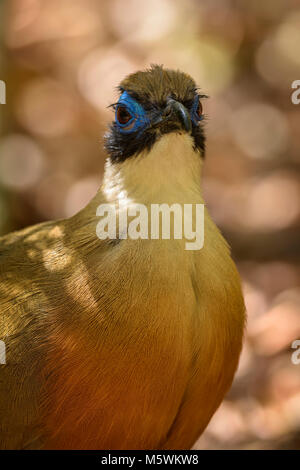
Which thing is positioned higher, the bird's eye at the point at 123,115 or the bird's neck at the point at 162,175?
the bird's eye at the point at 123,115

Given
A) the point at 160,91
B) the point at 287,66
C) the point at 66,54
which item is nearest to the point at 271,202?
the point at 287,66

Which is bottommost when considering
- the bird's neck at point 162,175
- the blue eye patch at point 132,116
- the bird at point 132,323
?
the bird at point 132,323

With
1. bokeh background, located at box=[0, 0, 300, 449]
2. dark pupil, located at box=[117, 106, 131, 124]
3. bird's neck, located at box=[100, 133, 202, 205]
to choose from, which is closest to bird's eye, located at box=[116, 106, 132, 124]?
dark pupil, located at box=[117, 106, 131, 124]

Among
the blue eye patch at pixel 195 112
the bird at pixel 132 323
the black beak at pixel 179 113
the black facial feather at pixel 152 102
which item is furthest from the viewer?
the blue eye patch at pixel 195 112

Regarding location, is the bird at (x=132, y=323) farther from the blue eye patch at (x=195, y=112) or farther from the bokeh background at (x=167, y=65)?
the bokeh background at (x=167, y=65)

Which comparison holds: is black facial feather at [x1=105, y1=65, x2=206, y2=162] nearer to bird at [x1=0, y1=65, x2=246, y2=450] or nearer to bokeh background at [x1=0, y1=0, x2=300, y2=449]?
bird at [x1=0, y1=65, x2=246, y2=450]

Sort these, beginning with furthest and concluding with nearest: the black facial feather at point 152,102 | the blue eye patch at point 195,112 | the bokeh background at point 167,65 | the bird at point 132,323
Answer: the bokeh background at point 167,65 < the blue eye patch at point 195,112 < the black facial feather at point 152,102 < the bird at point 132,323

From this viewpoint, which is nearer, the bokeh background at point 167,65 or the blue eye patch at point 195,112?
the blue eye patch at point 195,112

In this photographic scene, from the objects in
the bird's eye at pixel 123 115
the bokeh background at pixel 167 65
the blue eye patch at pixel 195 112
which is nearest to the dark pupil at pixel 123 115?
the bird's eye at pixel 123 115
